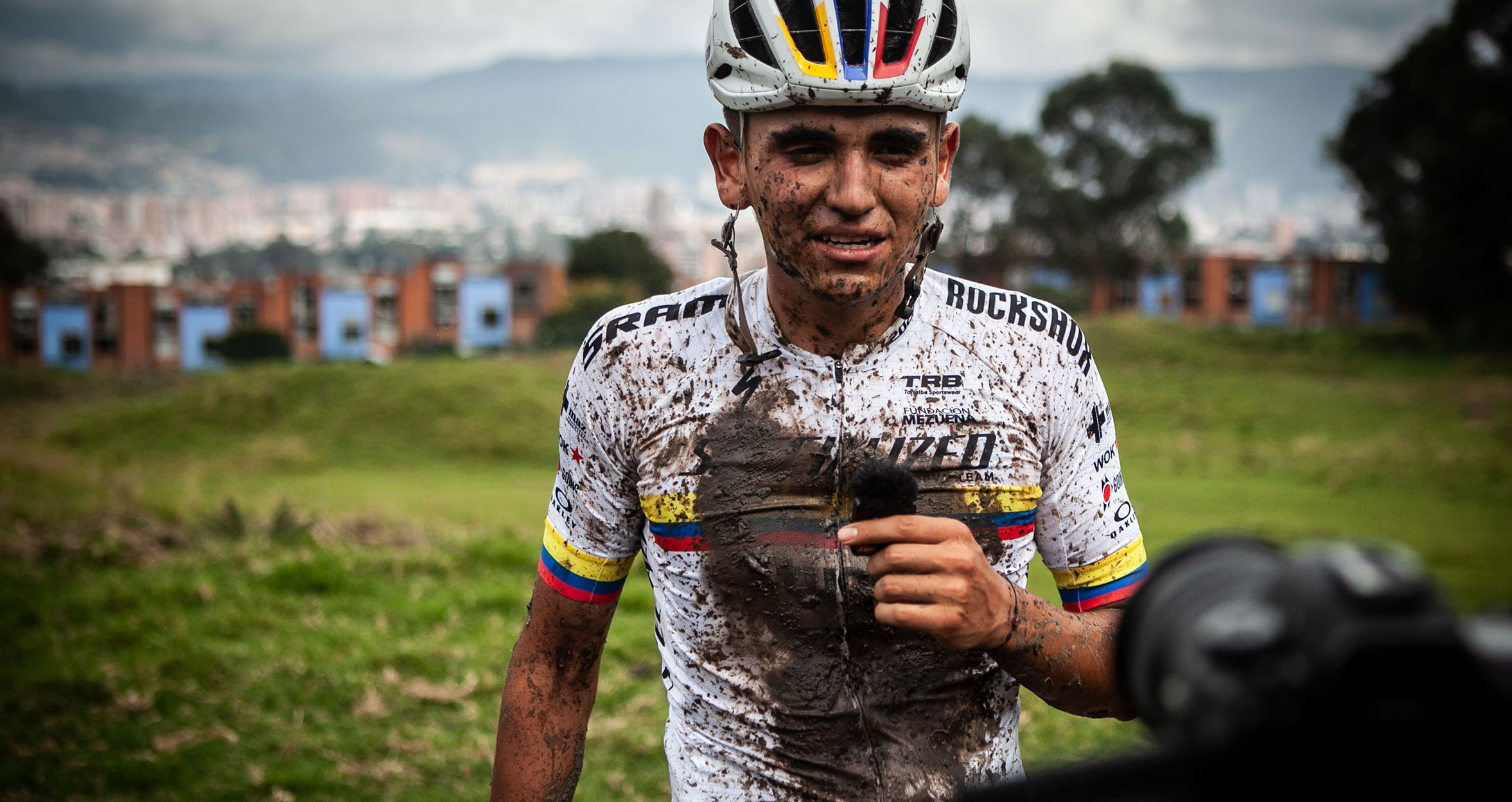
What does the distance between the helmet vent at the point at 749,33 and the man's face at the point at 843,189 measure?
14cm

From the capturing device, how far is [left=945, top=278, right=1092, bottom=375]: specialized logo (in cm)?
322

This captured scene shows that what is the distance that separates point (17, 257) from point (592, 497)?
96.2m

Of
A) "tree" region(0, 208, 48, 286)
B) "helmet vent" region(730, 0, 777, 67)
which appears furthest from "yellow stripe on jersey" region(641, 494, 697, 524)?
"tree" region(0, 208, 48, 286)

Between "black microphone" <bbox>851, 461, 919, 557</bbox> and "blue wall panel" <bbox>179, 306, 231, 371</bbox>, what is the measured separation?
102548mm

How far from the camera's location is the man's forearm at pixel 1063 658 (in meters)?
2.77

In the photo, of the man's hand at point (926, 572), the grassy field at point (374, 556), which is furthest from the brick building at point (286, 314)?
the man's hand at point (926, 572)

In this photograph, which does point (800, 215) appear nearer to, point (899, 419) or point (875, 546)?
point (899, 419)

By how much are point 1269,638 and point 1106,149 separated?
6353 centimetres

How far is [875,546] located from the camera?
7.92 feet

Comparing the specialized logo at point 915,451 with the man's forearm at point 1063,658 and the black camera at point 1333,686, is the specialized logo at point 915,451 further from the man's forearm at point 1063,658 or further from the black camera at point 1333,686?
the black camera at point 1333,686

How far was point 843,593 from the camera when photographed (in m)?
2.99

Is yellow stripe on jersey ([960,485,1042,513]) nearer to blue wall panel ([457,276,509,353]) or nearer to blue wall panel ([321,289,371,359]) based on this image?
blue wall panel ([457,276,509,353])

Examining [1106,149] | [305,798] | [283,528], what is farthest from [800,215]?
[1106,149]

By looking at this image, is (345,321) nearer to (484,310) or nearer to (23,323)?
(484,310)
